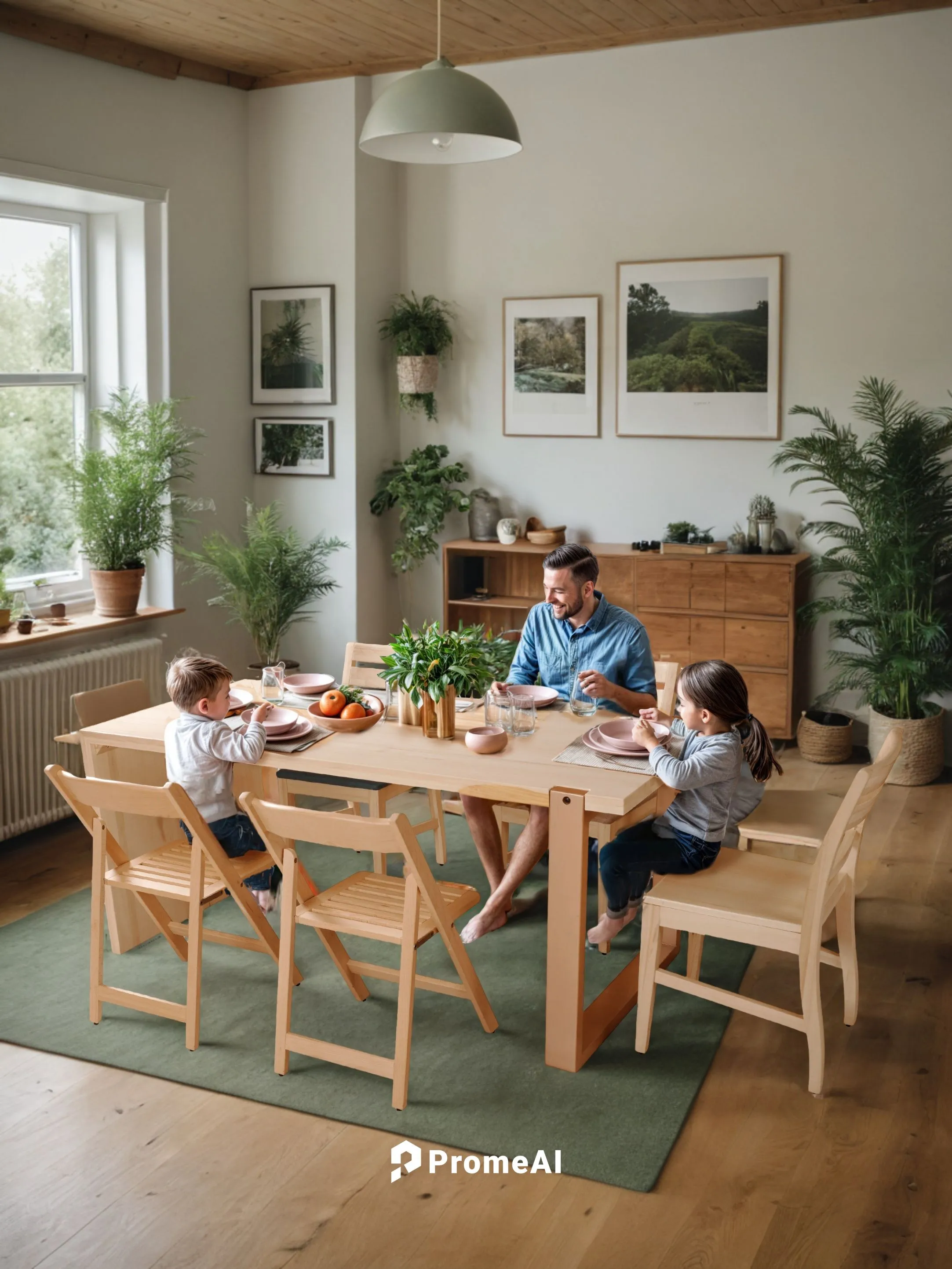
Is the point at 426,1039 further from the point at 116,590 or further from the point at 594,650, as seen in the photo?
the point at 116,590

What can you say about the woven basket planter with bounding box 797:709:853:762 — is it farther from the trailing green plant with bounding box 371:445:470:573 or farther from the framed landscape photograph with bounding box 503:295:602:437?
the trailing green plant with bounding box 371:445:470:573

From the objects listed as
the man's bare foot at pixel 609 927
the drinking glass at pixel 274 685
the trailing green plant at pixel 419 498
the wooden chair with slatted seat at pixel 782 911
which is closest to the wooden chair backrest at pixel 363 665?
the drinking glass at pixel 274 685

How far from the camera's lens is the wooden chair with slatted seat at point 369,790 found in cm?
437

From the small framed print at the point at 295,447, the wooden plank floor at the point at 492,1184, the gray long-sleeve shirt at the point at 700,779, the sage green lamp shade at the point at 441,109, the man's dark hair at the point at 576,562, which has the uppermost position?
the sage green lamp shade at the point at 441,109

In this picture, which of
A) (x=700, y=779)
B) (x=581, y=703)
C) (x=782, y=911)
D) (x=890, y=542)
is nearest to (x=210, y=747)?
(x=581, y=703)

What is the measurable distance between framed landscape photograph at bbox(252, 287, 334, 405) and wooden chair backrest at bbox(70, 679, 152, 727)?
294 cm

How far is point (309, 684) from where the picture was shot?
4.23 m

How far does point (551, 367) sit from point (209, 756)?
3.92 m

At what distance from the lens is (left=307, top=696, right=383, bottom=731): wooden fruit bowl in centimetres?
380

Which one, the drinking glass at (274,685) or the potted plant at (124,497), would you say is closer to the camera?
the drinking glass at (274,685)

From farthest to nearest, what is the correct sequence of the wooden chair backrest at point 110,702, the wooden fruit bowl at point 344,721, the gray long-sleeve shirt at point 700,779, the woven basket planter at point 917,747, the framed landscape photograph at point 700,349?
the framed landscape photograph at point 700,349 < the woven basket planter at point 917,747 < the wooden chair backrest at point 110,702 < the wooden fruit bowl at point 344,721 < the gray long-sleeve shirt at point 700,779

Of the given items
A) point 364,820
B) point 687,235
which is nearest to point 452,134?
point 364,820

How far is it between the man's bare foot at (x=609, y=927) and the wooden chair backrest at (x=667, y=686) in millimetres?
769

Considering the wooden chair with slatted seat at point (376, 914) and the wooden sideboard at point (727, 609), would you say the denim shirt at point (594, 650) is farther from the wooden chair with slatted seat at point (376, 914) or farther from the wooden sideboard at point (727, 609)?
the wooden sideboard at point (727, 609)
